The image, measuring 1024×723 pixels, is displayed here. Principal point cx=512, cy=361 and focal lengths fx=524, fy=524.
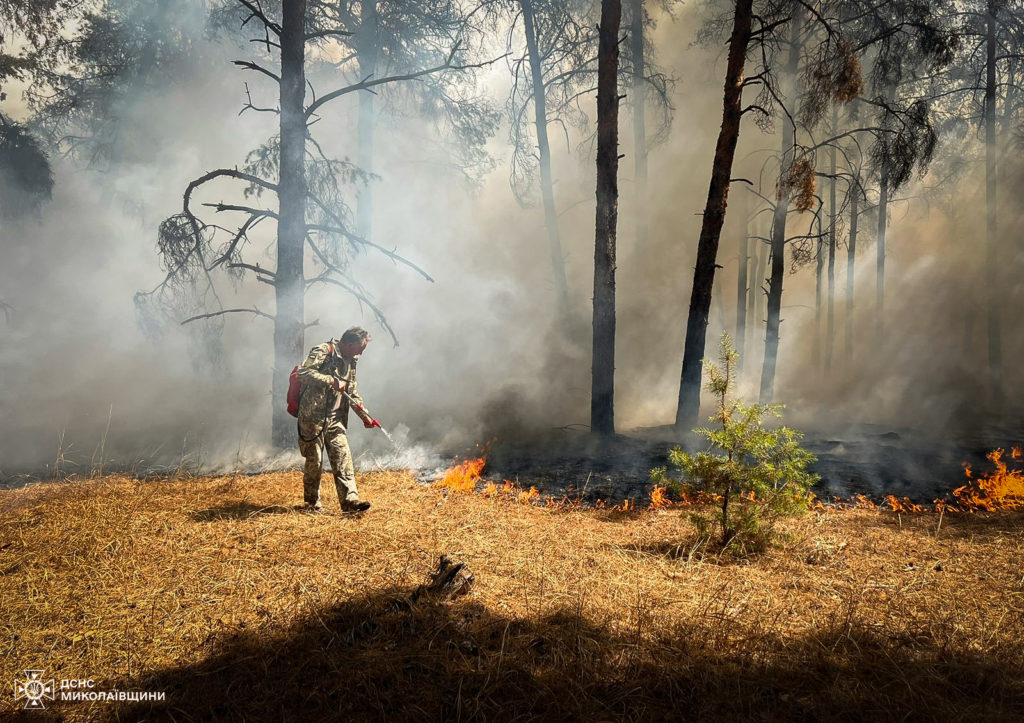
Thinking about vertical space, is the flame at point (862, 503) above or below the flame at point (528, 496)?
above

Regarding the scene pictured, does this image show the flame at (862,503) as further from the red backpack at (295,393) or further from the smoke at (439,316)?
the red backpack at (295,393)

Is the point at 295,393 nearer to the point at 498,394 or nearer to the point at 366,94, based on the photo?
the point at 498,394

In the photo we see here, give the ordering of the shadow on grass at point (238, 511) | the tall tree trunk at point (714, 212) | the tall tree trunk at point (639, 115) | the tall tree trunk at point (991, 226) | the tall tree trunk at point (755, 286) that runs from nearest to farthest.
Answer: the shadow on grass at point (238, 511)
the tall tree trunk at point (714, 212)
the tall tree trunk at point (991, 226)
the tall tree trunk at point (639, 115)
the tall tree trunk at point (755, 286)

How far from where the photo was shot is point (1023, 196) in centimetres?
1925

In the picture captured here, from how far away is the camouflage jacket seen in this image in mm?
6094

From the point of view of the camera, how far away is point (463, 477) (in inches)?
326

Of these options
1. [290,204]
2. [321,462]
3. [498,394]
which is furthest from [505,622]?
[498,394]

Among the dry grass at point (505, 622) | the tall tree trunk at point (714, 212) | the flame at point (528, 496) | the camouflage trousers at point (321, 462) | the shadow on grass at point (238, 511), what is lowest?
the flame at point (528, 496)

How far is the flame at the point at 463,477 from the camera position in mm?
7872

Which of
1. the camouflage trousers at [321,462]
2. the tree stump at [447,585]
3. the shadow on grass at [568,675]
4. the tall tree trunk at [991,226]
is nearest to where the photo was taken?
the shadow on grass at [568,675]

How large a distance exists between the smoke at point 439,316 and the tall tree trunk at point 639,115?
50cm

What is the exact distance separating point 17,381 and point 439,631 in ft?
56.2

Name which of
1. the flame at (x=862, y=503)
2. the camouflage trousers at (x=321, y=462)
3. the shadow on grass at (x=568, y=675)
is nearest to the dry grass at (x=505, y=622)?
the shadow on grass at (x=568, y=675)

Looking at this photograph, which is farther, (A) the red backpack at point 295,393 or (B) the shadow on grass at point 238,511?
(A) the red backpack at point 295,393
